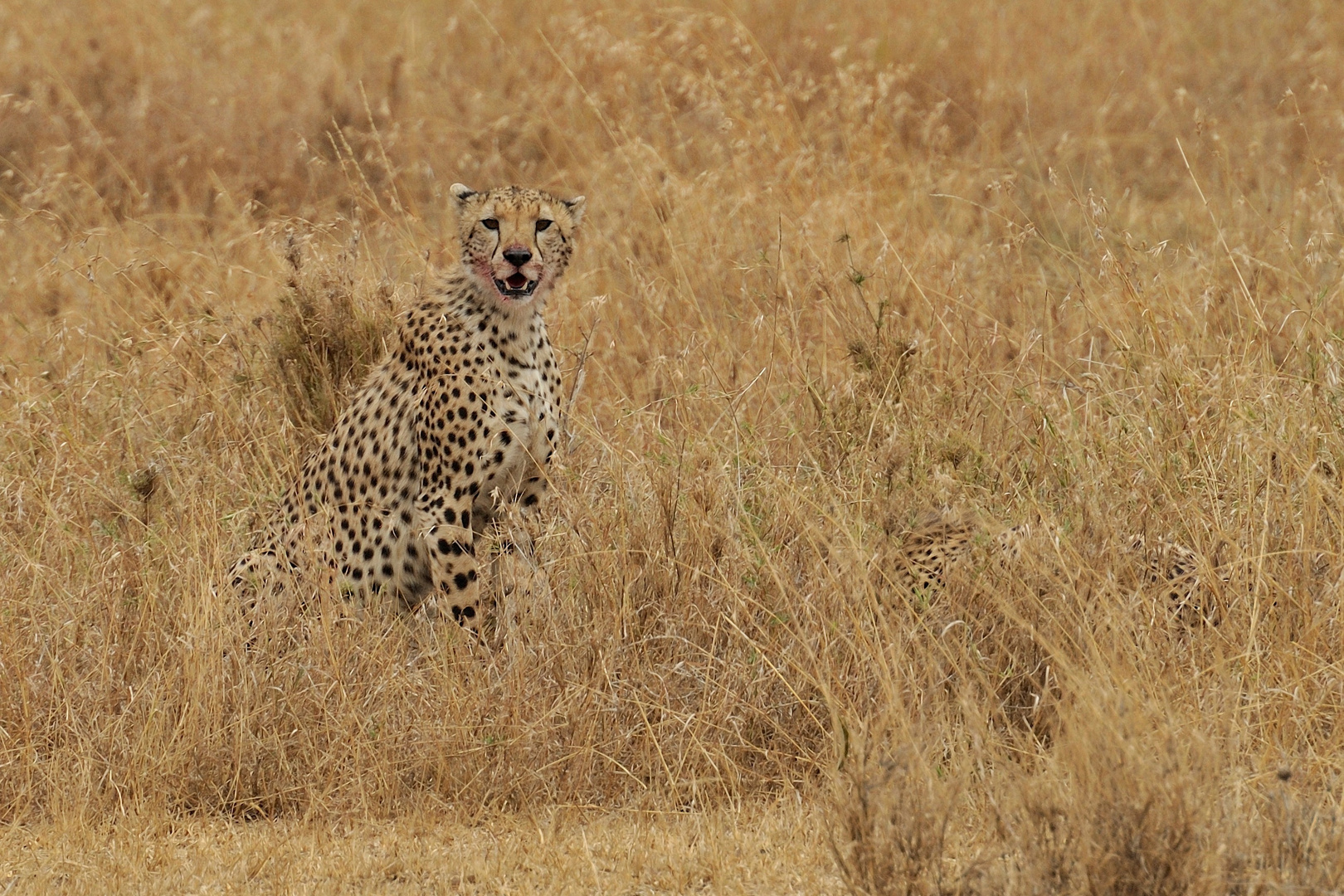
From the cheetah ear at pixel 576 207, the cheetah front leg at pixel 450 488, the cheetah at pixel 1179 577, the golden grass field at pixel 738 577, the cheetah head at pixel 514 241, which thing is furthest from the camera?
the cheetah ear at pixel 576 207

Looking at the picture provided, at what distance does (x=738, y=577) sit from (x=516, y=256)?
1.01 meters

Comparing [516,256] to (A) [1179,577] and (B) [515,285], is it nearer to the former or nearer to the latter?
(B) [515,285]

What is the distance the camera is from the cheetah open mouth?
403 centimetres

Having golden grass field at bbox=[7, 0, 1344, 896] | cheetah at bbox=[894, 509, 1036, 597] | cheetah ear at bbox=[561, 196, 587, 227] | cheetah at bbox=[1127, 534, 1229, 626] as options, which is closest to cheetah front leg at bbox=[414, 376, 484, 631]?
golden grass field at bbox=[7, 0, 1344, 896]

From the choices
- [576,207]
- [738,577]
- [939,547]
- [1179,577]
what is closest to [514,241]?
[576,207]

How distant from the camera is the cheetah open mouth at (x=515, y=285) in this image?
159 inches

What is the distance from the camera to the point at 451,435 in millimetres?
3941

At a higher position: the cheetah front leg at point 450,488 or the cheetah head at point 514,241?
the cheetah head at point 514,241

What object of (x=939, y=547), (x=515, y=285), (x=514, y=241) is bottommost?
(x=939, y=547)

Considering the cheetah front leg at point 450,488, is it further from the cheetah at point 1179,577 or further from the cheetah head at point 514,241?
the cheetah at point 1179,577

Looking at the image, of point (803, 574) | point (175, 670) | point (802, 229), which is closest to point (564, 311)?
point (802, 229)

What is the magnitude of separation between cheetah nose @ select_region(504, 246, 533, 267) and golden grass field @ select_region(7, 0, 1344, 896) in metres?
0.39

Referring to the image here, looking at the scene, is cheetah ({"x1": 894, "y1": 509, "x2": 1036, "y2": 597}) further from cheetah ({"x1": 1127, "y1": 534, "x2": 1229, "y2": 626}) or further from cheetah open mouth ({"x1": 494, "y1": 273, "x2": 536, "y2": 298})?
cheetah open mouth ({"x1": 494, "y1": 273, "x2": 536, "y2": 298})

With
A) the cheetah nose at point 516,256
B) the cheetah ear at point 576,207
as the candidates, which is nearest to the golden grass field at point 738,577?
the cheetah ear at point 576,207
